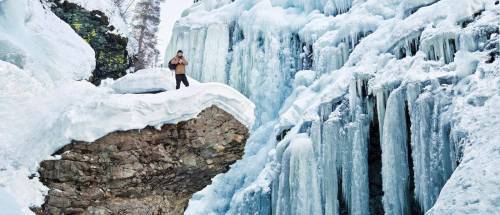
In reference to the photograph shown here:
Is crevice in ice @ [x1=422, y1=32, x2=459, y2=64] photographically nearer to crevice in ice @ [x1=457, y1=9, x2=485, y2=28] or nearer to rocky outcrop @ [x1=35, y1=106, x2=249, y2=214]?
crevice in ice @ [x1=457, y1=9, x2=485, y2=28]

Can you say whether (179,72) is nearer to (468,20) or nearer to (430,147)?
(430,147)

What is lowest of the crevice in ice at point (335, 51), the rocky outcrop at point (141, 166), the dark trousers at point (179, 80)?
the rocky outcrop at point (141, 166)

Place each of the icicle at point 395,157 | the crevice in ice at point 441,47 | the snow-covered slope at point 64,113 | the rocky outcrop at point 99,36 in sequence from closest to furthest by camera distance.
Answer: the snow-covered slope at point 64,113
the icicle at point 395,157
the crevice in ice at point 441,47
the rocky outcrop at point 99,36

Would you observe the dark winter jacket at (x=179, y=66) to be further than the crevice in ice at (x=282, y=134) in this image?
No

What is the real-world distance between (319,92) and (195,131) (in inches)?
345

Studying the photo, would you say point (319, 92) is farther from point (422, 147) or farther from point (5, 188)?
point (5, 188)

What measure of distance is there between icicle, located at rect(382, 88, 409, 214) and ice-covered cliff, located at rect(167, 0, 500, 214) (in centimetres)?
2

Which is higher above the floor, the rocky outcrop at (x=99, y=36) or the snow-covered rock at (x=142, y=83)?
the rocky outcrop at (x=99, y=36)

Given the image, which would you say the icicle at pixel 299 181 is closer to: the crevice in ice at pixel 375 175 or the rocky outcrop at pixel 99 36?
the crevice in ice at pixel 375 175

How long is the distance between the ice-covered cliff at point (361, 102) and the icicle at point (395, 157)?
0.02m

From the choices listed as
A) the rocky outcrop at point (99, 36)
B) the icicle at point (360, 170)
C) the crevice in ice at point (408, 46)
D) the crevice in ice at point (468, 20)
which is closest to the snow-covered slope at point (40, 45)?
the rocky outcrop at point (99, 36)

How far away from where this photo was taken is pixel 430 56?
12703 millimetres

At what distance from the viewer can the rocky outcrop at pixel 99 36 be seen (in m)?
16.6

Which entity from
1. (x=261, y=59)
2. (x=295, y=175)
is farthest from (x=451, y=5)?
(x=261, y=59)
